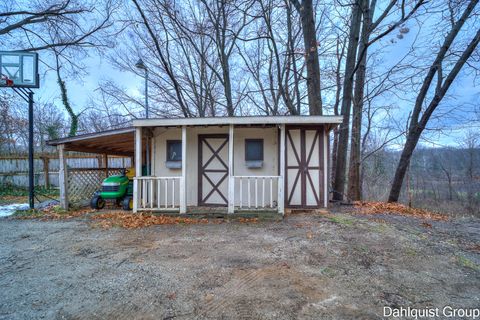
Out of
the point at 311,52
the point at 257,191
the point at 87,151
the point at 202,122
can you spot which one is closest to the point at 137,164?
the point at 202,122

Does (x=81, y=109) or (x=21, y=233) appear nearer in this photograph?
(x=21, y=233)

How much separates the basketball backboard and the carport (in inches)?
83.0

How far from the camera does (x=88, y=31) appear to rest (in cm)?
1110

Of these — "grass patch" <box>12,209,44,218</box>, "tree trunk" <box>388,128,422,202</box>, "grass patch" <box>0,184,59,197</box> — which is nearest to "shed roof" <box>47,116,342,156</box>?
"grass patch" <box>12,209,44,218</box>

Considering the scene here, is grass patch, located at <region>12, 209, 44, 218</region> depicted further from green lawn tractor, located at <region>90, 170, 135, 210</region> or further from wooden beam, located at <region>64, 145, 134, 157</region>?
wooden beam, located at <region>64, 145, 134, 157</region>

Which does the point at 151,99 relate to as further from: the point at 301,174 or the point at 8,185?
the point at 301,174

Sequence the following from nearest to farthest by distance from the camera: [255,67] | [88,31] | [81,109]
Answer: [88,31], [255,67], [81,109]

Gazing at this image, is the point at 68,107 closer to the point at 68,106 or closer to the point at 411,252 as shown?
the point at 68,106

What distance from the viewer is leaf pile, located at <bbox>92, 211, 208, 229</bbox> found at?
5.19 m

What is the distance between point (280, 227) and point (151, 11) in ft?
32.6

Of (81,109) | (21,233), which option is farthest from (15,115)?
(21,233)

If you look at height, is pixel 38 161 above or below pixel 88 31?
below

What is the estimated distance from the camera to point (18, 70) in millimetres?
6949

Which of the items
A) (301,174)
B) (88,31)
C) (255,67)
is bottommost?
(301,174)
